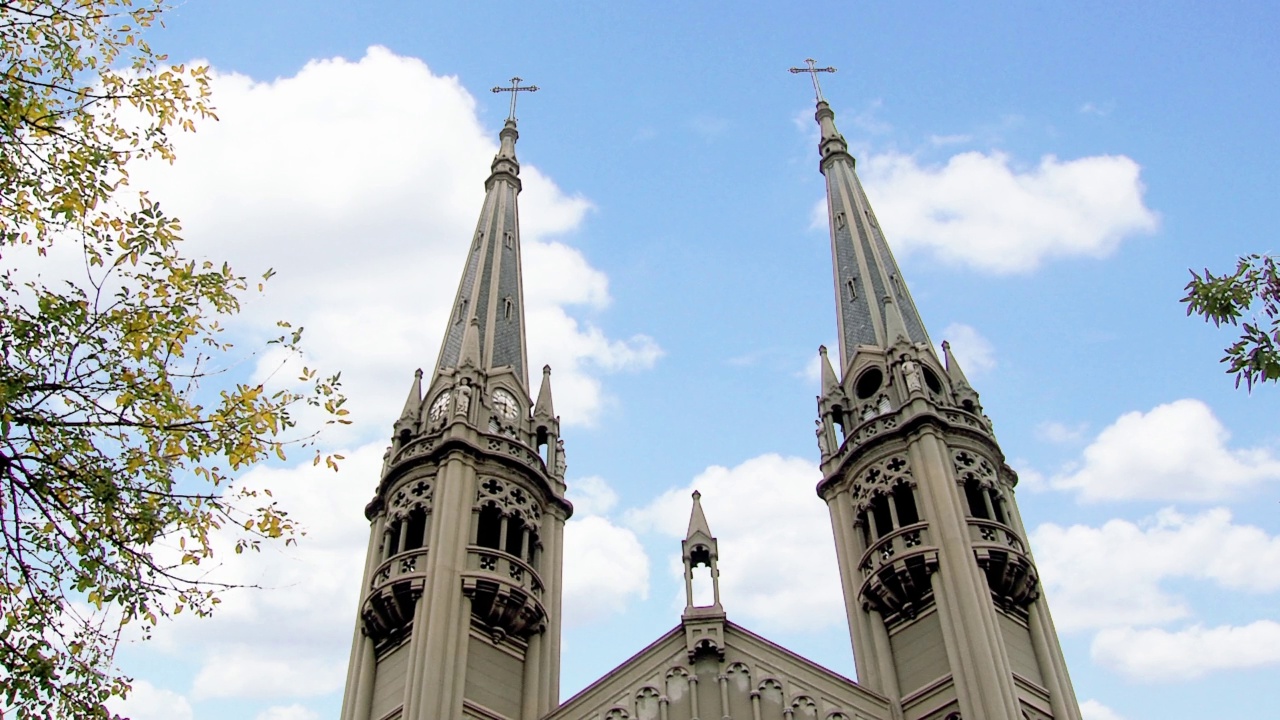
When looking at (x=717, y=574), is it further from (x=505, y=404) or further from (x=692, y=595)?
(x=505, y=404)

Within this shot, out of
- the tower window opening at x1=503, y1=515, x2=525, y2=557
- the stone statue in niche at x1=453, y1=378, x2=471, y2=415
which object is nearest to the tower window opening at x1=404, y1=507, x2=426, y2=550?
the tower window opening at x1=503, y1=515, x2=525, y2=557

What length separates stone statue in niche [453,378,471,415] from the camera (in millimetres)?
35281

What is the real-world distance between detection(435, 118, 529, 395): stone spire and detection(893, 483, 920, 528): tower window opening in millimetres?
13011

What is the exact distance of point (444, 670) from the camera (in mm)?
28359

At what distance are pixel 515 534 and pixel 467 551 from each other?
9.18ft

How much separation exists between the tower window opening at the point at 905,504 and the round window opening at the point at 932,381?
4.24 metres

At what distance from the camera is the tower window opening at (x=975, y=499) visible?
32.2 meters

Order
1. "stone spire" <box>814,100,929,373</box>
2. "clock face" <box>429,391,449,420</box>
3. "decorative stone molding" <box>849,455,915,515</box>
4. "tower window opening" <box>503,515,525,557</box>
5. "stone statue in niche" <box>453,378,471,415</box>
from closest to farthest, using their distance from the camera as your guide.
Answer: "decorative stone molding" <box>849,455,915,515</box> → "tower window opening" <box>503,515,525,557</box> → "stone statue in niche" <box>453,378,471,415</box> → "clock face" <box>429,391,449,420</box> → "stone spire" <box>814,100,929,373</box>

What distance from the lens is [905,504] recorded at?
33.5 metres

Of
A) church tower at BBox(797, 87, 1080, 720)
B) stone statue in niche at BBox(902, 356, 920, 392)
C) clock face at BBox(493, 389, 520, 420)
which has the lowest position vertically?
church tower at BBox(797, 87, 1080, 720)

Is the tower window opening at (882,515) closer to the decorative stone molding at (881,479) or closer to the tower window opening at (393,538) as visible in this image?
the decorative stone molding at (881,479)

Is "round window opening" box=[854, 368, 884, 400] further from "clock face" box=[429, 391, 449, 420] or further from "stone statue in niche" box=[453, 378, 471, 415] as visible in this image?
"clock face" box=[429, 391, 449, 420]

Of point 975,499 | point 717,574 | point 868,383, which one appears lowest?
point 717,574

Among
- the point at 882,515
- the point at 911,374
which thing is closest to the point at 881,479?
the point at 882,515
